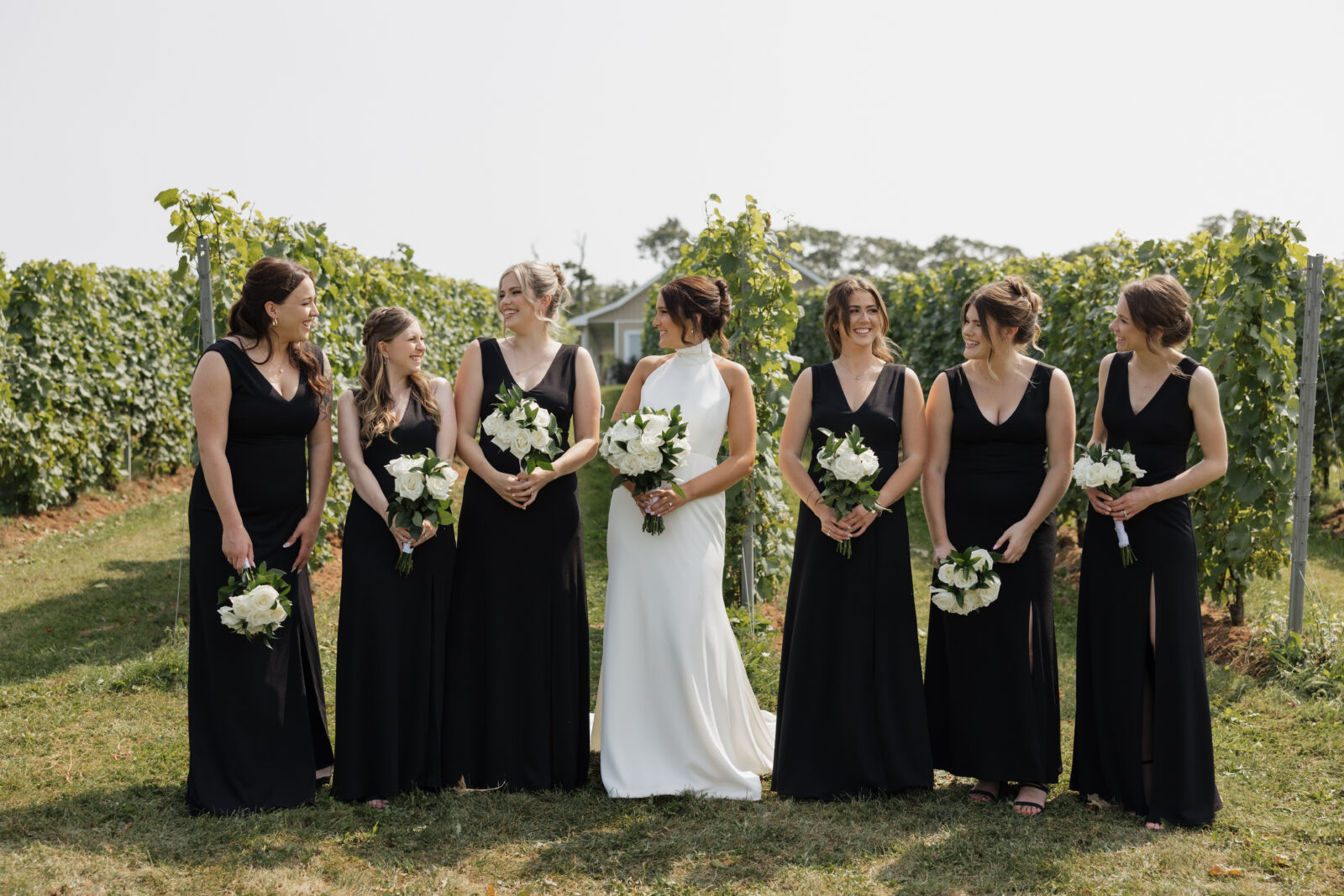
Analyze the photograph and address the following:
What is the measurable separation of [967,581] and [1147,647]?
839 mm

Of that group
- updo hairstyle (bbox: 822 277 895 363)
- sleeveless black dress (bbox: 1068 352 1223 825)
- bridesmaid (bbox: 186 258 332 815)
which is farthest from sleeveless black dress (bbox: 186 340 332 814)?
sleeveless black dress (bbox: 1068 352 1223 825)

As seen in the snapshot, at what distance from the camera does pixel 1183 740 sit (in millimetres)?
4137

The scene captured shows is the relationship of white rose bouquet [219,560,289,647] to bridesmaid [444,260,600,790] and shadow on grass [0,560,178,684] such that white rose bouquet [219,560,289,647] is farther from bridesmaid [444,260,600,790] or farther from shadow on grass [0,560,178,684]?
shadow on grass [0,560,178,684]

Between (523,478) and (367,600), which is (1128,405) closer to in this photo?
(523,478)

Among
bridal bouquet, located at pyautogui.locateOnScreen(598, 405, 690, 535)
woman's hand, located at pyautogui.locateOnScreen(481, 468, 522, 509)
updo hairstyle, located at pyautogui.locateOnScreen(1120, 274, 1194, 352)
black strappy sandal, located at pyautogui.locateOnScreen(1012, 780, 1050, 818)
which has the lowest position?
black strappy sandal, located at pyautogui.locateOnScreen(1012, 780, 1050, 818)

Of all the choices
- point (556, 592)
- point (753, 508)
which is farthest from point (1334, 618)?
point (556, 592)

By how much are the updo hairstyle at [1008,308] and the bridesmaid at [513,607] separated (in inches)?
67.8

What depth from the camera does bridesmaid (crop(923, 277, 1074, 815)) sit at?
4316 mm

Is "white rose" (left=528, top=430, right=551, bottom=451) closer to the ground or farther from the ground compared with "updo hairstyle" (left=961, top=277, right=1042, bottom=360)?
closer to the ground

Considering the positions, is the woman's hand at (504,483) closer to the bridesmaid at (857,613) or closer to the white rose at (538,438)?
the white rose at (538,438)

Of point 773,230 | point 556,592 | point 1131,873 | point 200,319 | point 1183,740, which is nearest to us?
point 1131,873

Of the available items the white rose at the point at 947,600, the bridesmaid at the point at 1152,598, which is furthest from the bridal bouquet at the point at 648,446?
the bridesmaid at the point at 1152,598

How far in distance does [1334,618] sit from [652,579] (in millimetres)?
4554

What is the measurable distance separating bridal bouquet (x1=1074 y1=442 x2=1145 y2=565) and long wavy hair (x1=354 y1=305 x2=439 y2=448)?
264 cm
